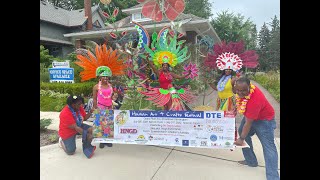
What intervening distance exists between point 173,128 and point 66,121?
153 cm

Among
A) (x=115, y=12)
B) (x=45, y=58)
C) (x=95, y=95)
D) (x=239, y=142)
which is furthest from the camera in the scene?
(x=45, y=58)

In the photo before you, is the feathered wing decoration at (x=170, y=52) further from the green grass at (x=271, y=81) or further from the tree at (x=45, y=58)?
the tree at (x=45, y=58)

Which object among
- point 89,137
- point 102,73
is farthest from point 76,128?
point 102,73

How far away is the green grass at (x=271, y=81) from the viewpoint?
11.2ft

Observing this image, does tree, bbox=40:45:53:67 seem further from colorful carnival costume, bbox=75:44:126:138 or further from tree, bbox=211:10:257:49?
tree, bbox=211:10:257:49

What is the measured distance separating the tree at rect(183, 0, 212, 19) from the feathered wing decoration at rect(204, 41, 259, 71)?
0.56m

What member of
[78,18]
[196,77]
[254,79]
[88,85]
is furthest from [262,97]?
[78,18]

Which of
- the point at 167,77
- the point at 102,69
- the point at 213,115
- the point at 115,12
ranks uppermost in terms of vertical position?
the point at 115,12

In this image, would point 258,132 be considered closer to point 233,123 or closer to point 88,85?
point 233,123

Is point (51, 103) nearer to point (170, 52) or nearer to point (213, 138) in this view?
point (170, 52)

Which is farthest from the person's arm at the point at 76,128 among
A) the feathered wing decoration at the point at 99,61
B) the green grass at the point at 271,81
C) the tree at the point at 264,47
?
the tree at the point at 264,47

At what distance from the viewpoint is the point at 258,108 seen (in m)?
2.99

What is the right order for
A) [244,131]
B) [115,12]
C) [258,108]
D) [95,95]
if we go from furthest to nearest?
[95,95]
[115,12]
[244,131]
[258,108]

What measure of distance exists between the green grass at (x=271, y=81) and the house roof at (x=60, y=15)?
276cm
